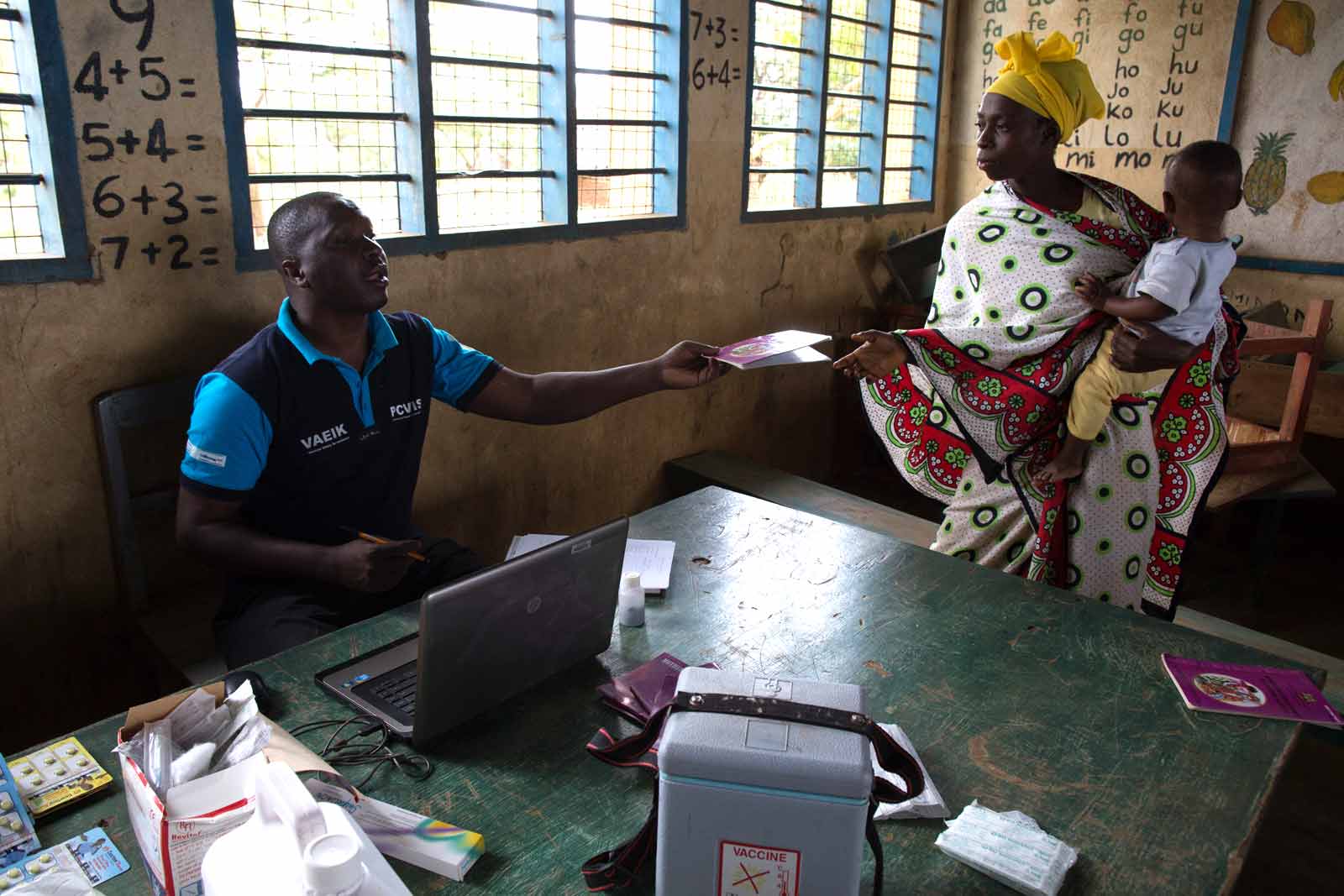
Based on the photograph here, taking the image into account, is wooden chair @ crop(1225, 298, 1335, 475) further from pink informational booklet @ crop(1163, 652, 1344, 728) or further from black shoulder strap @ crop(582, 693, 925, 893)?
black shoulder strap @ crop(582, 693, 925, 893)

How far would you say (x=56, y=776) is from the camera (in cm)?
127

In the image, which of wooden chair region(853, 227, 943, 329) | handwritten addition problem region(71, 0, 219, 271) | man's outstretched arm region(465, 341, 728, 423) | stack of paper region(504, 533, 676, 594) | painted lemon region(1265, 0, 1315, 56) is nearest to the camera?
stack of paper region(504, 533, 676, 594)

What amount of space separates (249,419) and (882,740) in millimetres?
1576

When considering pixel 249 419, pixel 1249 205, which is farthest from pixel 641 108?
pixel 1249 205

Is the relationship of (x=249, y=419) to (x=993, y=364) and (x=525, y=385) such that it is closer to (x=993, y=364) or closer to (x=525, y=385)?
(x=525, y=385)

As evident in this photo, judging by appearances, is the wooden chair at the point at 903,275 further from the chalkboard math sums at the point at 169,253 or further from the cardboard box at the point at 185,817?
the cardboard box at the point at 185,817

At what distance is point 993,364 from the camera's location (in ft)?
8.56

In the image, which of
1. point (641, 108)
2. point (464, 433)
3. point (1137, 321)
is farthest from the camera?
point (641, 108)

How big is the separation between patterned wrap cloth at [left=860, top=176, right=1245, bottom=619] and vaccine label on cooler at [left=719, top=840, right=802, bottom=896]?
1866 millimetres

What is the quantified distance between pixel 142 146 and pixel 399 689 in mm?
1711

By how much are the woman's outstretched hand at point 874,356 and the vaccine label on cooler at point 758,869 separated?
1706 mm

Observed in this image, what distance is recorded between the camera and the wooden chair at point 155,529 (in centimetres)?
238

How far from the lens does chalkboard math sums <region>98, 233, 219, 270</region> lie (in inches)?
94.5

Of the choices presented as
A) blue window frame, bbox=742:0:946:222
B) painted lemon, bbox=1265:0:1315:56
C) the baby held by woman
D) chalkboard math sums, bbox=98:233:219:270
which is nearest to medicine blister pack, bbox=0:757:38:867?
chalkboard math sums, bbox=98:233:219:270
